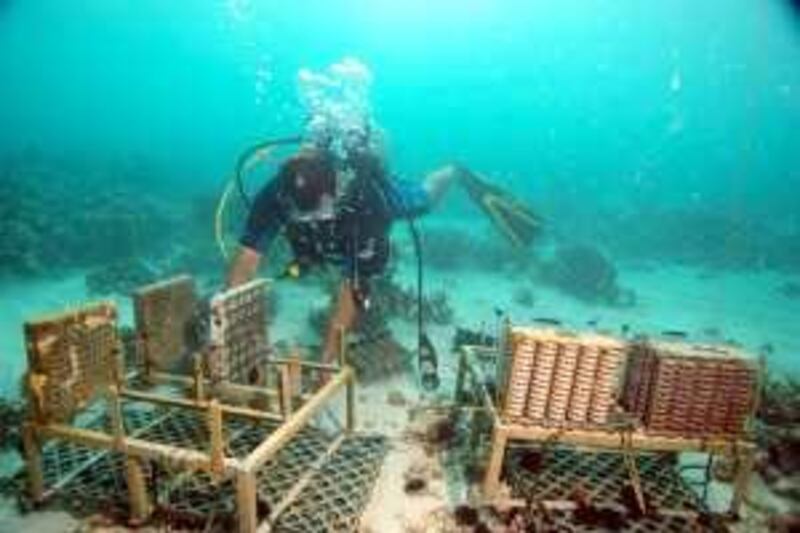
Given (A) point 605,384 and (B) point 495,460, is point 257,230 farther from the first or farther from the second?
(A) point 605,384

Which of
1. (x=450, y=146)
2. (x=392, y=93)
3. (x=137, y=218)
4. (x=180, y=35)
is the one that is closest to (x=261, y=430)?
(x=137, y=218)

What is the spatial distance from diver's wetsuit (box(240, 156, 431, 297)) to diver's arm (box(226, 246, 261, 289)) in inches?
3.3

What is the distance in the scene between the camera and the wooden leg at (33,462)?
5.85 metres

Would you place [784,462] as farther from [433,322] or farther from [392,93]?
[392,93]

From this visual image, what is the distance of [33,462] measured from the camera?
5.94 m

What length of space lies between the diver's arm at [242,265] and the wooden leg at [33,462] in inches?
127

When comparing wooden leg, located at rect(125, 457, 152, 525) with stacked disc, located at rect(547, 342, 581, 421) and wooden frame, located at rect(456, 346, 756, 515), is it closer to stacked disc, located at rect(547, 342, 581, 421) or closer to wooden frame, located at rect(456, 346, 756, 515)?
wooden frame, located at rect(456, 346, 756, 515)

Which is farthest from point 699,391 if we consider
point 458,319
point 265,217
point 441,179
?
point 458,319

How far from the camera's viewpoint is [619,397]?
21.2 ft

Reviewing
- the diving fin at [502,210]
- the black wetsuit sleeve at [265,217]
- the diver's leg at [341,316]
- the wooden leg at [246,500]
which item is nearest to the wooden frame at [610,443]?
the wooden leg at [246,500]

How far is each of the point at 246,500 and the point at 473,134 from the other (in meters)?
118

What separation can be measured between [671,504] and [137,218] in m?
17.3

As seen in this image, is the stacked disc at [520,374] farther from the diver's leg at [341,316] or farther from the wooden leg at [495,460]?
the diver's leg at [341,316]

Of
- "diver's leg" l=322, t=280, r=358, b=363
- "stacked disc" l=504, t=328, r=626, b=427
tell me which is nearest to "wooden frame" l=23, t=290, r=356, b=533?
"diver's leg" l=322, t=280, r=358, b=363
